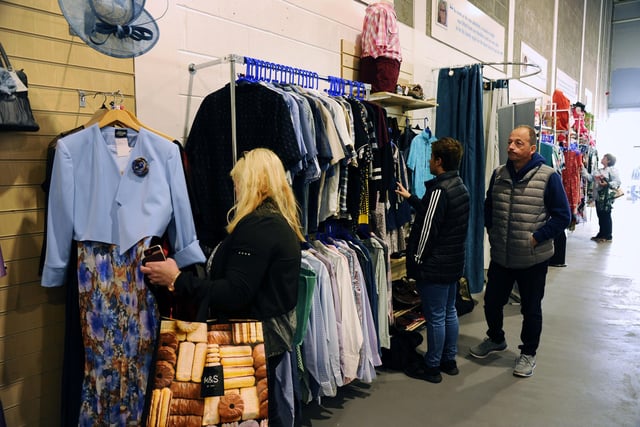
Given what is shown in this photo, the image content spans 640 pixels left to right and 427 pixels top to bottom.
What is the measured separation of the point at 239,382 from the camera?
1.51m

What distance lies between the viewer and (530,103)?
4.46 m

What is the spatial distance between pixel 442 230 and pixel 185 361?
1773 mm

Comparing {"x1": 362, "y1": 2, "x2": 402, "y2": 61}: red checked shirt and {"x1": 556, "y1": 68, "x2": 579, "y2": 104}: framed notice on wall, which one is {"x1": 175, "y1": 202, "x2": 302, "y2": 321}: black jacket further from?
{"x1": 556, "y1": 68, "x2": 579, "y2": 104}: framed notice on wall

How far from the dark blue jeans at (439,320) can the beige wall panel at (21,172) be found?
6.98 ft

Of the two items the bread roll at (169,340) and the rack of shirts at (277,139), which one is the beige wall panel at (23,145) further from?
the bread roll at (169,340)

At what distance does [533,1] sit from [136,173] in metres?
7.43

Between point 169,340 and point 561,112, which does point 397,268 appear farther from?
point 561,112

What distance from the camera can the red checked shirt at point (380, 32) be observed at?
3391 millimetres

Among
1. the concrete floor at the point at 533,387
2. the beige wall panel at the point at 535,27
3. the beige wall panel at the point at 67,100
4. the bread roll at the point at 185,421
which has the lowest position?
the concrete floor at the point at 533,387

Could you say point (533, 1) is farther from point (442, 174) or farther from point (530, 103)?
point (442, 174)

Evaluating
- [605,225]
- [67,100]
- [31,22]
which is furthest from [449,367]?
[605,225]

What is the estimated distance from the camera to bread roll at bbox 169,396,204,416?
1461mm

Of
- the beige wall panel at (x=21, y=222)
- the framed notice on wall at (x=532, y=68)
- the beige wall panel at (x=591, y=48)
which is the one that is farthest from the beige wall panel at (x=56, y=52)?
the beige wall panel at (x=591, y=48)

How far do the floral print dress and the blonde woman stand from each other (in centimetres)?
27
